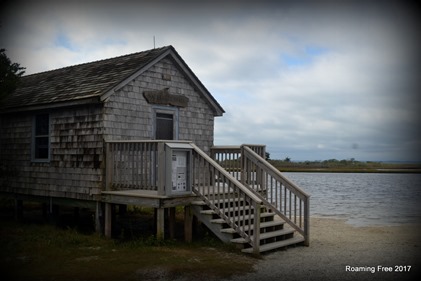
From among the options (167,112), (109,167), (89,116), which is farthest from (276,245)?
(89,116)

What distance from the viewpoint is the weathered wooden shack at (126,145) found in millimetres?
10219

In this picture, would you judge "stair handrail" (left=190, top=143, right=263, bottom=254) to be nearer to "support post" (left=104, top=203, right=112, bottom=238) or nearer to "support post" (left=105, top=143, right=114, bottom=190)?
"support post" (left=105, top=143, right=114, bottom=190)

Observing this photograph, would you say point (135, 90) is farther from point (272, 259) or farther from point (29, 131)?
point (272, 259)

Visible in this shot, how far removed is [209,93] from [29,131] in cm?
574

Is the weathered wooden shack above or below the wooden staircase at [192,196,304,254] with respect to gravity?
above

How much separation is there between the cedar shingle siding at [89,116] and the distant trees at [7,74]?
1.03 m

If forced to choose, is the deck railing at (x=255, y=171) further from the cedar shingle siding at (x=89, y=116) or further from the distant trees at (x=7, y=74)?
the distant trees at (x=7, y=74)

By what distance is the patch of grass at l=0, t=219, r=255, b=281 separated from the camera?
761cm

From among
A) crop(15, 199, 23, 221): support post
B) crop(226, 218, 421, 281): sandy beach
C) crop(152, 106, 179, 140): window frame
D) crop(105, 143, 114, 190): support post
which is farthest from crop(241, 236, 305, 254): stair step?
crop(15, 199, 23, 221): support post

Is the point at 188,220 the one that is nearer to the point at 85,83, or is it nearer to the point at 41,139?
the point at 85,83

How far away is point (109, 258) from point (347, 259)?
16.4 feet

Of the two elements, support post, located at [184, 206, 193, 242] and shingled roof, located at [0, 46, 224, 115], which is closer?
support post, located at [184, 206, 193, 242]

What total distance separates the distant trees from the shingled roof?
3.40 ft

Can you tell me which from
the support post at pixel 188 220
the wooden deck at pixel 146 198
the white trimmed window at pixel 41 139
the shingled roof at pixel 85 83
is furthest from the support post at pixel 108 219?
the white trimmed window at pixel 41 139
